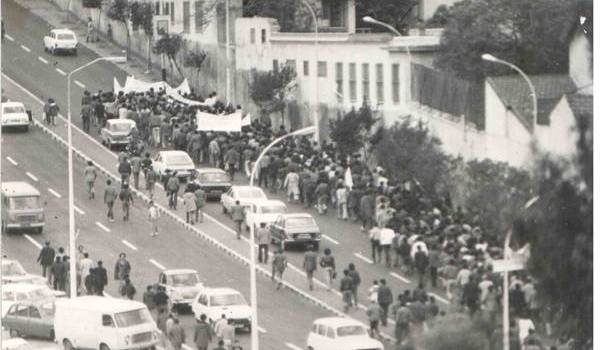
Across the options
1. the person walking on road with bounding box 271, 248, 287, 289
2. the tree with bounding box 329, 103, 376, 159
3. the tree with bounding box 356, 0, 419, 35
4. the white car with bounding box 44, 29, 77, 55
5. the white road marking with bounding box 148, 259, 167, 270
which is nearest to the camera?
the person walking on road with bounding box 271, 248, 287, 289

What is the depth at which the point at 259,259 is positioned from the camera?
7262 centimetres

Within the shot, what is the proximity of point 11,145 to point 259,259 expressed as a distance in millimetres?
25517

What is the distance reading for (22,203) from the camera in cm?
7838

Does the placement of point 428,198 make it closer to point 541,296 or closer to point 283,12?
point 541,296

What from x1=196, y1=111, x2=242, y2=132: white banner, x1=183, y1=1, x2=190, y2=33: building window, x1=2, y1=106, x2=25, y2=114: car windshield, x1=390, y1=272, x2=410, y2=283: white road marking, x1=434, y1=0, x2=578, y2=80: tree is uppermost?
x1=434, y1=0, x2=578, y2=80: tree

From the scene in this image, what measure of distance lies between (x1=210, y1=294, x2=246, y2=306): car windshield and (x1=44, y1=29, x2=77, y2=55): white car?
5676cm

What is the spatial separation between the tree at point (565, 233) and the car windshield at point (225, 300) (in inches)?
896

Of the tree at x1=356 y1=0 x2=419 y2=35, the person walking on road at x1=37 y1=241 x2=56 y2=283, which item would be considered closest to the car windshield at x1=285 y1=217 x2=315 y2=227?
the person walking on road at x1=37 y1=241 x2=56 y2=283

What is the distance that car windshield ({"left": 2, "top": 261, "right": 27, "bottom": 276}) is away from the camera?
230 feet

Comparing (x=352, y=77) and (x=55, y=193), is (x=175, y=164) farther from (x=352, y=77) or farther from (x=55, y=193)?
(x=352, y=77)

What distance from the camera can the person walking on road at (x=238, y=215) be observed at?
2982 inches

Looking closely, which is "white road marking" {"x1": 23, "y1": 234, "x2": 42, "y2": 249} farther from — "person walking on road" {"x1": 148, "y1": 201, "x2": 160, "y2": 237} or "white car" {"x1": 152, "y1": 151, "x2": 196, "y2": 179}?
"white car" {"x1": 152, "y1": 151, "x2": 196, "y2": 179}

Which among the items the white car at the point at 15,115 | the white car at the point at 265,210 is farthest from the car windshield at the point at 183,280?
the white car at the point at 15,115

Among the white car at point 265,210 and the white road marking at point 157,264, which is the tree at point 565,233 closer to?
the white road marking at point 157,264
